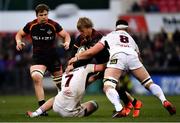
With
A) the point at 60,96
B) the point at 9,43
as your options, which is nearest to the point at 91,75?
the point at 60,96

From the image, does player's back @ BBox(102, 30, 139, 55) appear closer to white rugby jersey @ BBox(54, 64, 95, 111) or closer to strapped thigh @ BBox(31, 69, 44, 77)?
white rugby jersey @ BBox(54, 64, 95, 111)

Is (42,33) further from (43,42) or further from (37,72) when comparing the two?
(37,72)

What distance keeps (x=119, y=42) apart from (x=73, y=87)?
1.29 metres

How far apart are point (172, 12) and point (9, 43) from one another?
7.51 metres

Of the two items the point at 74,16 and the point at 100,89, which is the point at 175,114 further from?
the point at 74,16

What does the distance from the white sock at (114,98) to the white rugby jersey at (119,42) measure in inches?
31.0

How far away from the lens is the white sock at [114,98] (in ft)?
50.6

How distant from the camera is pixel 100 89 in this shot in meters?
30.9

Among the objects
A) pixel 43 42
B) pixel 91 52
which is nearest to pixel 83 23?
pixel 91 52

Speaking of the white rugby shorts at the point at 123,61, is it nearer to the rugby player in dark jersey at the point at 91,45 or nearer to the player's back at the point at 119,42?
the player's back at the point at 119,42

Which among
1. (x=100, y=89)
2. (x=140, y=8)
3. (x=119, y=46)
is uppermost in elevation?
(x=119, y=46)

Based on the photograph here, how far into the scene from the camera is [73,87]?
15.5m

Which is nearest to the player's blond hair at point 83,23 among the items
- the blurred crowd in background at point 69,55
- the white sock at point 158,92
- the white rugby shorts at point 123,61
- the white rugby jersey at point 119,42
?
the white rugby jersey at point 119,42

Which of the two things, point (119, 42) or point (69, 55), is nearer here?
point (119, 42)
